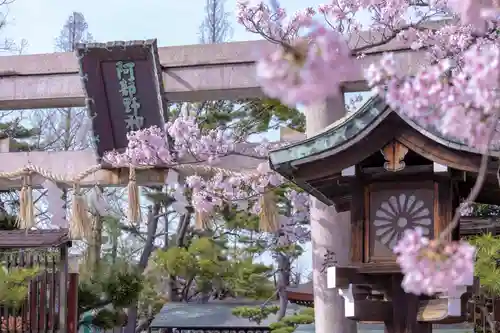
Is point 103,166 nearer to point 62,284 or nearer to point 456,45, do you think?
point 62,284

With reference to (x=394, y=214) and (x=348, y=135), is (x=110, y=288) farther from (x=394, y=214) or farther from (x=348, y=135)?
(x=348, y=135)

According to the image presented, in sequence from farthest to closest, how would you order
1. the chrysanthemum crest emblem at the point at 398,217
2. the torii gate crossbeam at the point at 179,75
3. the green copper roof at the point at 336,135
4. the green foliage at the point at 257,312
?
the green foliage at the point at 257,312, the torii gate crossbeam at the point at 179,75, the chrysanthemum crest emblem at the point at 398,217, the green copper roof at the point at 336,135

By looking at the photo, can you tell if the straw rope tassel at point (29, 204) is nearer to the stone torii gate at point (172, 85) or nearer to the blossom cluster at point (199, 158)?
the stone torii gate at point (172, 85)

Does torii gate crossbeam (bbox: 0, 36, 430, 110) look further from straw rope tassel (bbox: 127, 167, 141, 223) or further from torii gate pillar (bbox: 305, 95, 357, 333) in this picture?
straw rope tassel (bbox: 127, 167, 141, 223)

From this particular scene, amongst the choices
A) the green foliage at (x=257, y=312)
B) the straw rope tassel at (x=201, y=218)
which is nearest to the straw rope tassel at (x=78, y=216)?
the straw rope tassel at (x=201, y=218)

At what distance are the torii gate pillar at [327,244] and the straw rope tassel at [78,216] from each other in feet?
7.41

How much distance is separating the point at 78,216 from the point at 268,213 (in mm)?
1782

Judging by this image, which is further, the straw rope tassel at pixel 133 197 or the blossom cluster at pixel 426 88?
the straw rope tassel at pixel 133 197

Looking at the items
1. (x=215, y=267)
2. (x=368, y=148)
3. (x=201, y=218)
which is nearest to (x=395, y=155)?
(x=368, y=148)

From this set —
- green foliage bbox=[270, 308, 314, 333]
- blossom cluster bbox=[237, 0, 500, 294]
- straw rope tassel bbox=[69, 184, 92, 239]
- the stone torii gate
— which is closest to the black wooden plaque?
the stone torii gate

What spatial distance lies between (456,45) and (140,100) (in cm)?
276

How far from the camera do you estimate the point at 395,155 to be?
15.0ft

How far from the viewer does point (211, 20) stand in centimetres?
1780

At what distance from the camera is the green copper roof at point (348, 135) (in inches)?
173
